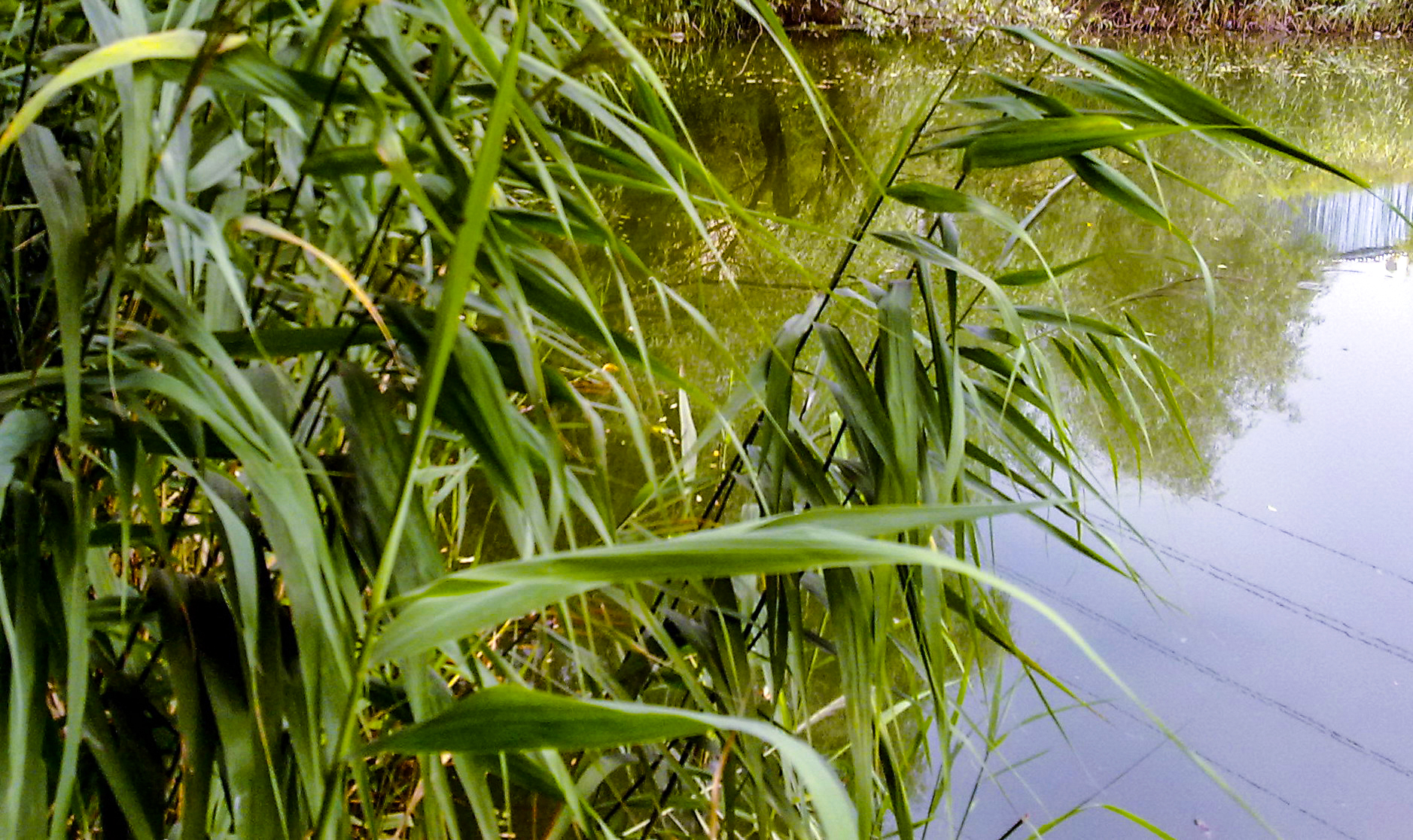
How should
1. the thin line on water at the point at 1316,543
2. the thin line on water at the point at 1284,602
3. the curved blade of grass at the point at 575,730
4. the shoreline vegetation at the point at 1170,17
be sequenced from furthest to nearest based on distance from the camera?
the shoreline vegetation at the point at 1170,17 → the thin line on water at the point at 1316,543 → the thin line on water at the point at 1284,602 → the curved blade of grass at the point at 575,730

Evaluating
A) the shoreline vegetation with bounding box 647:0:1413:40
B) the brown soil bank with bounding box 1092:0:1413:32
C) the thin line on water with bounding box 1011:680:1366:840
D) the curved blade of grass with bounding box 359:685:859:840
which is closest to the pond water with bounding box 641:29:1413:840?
the thin line on water with bounding box 1011:680:1366:840

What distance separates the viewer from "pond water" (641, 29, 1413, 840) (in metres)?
1.41

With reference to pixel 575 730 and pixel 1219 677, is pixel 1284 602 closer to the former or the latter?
pixel 1219 677

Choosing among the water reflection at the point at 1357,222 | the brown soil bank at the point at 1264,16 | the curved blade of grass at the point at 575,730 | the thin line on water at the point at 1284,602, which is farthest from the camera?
the brown soil bank at the point at 1264,16

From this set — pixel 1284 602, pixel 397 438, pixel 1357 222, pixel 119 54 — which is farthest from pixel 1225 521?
pixel 1357 222

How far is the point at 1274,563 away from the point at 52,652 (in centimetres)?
193

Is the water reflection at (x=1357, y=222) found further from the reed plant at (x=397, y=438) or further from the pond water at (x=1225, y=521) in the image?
the reed plant at (x=397, y=438)

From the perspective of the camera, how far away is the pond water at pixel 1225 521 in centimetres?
141

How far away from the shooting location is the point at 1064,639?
1742mm

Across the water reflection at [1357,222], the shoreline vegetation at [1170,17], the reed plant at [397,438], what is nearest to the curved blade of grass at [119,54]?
the reed plant at [397,438]

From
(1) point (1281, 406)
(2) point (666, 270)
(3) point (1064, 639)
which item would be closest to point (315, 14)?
(3) point (1064, 639)

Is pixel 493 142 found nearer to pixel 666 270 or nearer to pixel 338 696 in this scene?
pixel 338 696

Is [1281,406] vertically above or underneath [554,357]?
underneath

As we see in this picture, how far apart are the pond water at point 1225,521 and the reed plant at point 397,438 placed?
11 centimetres
